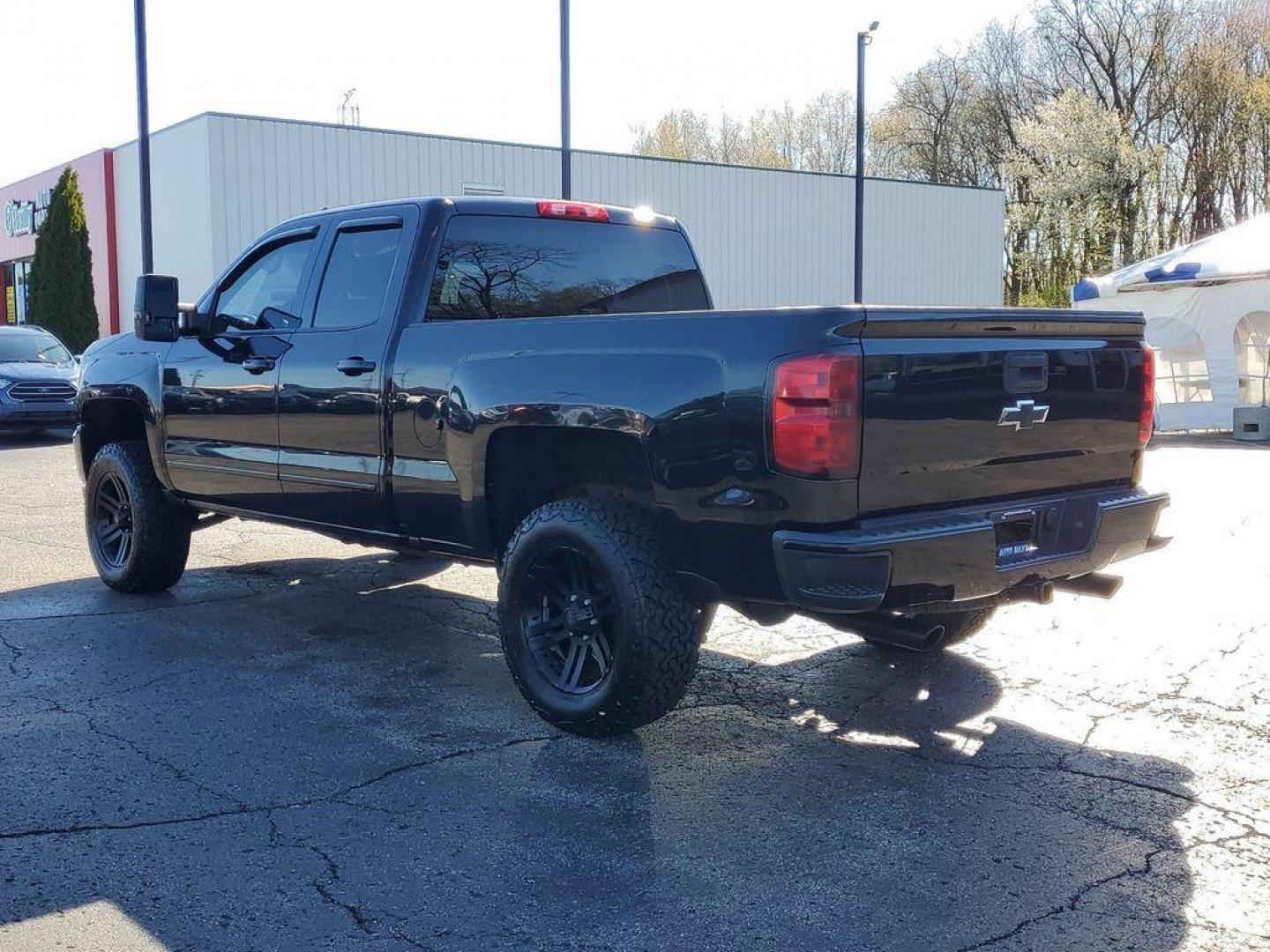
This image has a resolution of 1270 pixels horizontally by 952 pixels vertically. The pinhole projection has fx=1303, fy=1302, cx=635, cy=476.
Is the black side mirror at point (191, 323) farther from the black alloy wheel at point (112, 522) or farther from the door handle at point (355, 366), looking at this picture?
the door handle at point (355, 366)

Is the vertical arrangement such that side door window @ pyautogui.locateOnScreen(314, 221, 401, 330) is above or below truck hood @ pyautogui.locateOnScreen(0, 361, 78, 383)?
above

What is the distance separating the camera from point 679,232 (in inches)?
255

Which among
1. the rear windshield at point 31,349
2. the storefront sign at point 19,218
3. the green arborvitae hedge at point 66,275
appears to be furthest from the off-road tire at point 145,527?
the storefront sign at point 19,218

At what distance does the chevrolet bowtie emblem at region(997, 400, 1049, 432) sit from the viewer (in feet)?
14.0

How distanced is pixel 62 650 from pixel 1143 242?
4078 centimetres

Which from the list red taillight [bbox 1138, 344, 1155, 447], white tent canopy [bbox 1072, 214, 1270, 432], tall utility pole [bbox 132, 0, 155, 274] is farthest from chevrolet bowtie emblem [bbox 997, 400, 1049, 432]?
tall utility pole [bbox 132, 0, 155, 274]

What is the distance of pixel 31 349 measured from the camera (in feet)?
60.6

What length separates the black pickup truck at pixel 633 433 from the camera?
155 inches

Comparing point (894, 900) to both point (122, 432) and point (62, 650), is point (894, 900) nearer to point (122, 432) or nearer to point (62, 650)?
point (62, 650)

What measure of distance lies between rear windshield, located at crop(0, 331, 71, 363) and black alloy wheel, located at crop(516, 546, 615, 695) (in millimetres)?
15615

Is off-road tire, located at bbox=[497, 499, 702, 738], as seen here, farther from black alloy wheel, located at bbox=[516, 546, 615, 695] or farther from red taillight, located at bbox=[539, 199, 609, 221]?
red taillight, located at bbox=[539, 199, 609, 221]

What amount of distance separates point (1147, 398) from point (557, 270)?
8.44 feet

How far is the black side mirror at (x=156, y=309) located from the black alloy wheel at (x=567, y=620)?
2.69 m

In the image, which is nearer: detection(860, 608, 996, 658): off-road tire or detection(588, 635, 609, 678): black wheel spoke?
detection(588, 635, 609, 678): black wheel spoke
